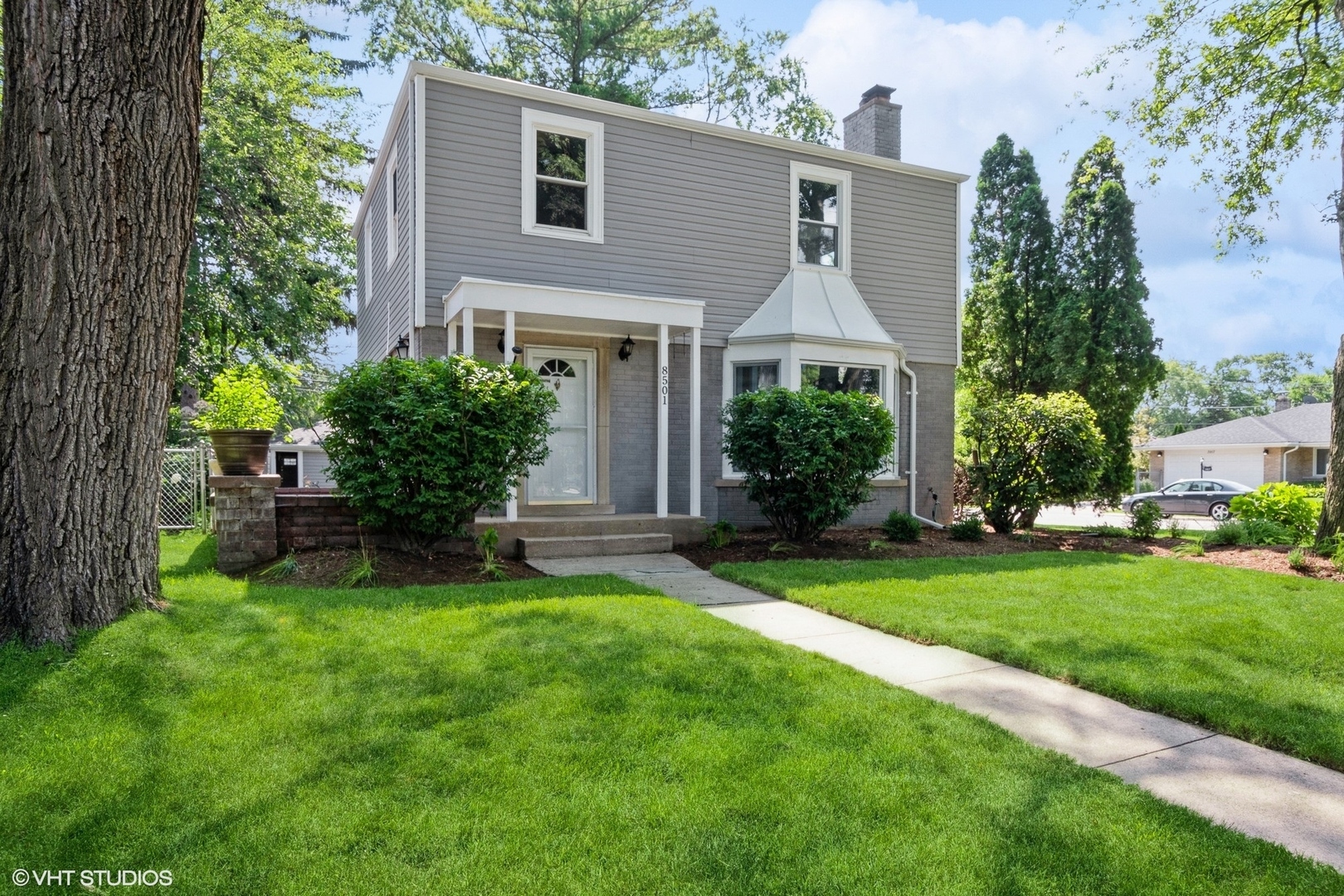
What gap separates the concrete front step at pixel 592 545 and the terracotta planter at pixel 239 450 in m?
2.58

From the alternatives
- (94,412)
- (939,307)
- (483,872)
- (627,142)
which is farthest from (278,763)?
(939,307)

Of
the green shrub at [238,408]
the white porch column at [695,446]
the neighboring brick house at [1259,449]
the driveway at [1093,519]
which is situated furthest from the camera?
the neighboring brick house at [1259,449]

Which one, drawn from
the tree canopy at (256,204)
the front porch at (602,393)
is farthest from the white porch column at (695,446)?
the tree canopy at (256,204)

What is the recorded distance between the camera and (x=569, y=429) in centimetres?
952

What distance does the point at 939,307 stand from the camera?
1177cm

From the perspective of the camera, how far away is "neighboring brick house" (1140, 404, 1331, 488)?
2700cm

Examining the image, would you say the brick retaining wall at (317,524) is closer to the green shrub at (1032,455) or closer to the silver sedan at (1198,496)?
the green shrub at (1032,455)

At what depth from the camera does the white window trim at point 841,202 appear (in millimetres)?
10680

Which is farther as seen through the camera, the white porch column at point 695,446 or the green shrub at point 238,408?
the white porch column at point 695,446

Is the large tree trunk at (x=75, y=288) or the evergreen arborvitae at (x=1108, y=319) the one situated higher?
the evergreen arborvitae at (x=1108, y=319)

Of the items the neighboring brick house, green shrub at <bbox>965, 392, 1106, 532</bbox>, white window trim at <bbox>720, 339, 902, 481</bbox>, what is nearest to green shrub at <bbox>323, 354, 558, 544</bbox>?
white window trim at <bbox>720, 339, 902, 481</bbox>

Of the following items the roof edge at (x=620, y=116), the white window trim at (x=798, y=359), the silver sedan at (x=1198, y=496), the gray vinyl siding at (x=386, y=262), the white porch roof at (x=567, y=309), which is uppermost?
the roof edge at (x=620, y=116)

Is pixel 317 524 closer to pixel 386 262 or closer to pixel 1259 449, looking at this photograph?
pixel 386 262

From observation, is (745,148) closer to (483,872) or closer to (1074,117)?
(1074,117)
